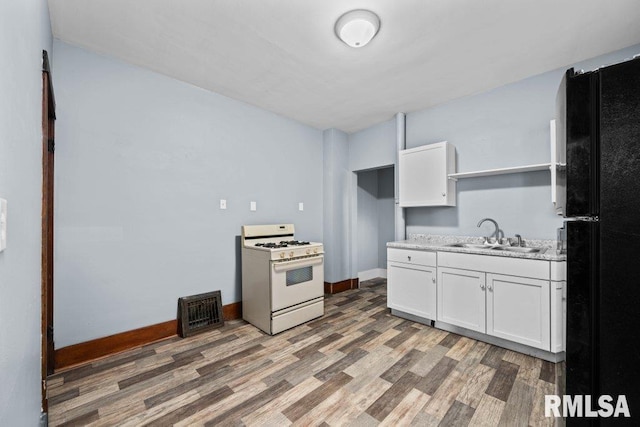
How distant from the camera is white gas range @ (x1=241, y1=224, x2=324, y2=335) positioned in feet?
8.73

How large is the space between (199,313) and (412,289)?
231cm

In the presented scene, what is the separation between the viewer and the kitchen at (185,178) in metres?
2.13

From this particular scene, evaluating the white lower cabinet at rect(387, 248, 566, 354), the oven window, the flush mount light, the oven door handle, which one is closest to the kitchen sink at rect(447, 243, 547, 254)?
the white lower cabinet at rect(387, 248, 566, 354)

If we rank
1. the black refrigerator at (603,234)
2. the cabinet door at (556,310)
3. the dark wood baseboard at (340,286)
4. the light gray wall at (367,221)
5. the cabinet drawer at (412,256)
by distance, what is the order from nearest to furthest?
the black refrigerator at (603,234) → the cabinet door at (556,310) → the cabinet drawer at (412,256) → the dark wood baseboard at (340,286) → the light gray wall at (367,221)

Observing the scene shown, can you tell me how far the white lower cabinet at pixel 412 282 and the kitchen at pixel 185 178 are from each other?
698 millimetres

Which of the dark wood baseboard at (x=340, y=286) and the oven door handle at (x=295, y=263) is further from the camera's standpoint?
the dark wood baseboard at (x=340, y=286)

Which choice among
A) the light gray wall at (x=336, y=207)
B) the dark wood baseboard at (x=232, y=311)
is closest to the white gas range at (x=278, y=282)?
the dark wood baseboard at (x=232, y=311)

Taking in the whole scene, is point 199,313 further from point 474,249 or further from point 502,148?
point 502,148

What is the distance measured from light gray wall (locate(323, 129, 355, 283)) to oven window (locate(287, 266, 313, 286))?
1.13 metres

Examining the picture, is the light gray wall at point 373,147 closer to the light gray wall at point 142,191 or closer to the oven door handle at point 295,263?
the light gray wall at point 142,191

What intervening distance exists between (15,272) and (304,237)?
3.18 meters

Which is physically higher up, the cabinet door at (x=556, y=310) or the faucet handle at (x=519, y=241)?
the faucet handle at (x=519, y=241)

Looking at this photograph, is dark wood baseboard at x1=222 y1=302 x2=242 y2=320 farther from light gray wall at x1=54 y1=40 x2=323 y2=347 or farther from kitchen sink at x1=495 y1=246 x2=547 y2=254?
kitchen sink at x1=495 y1=246 x2=547 y2=254

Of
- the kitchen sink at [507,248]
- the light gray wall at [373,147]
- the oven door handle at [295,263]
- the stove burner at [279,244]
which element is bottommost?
the oven door handle at [295,263]
